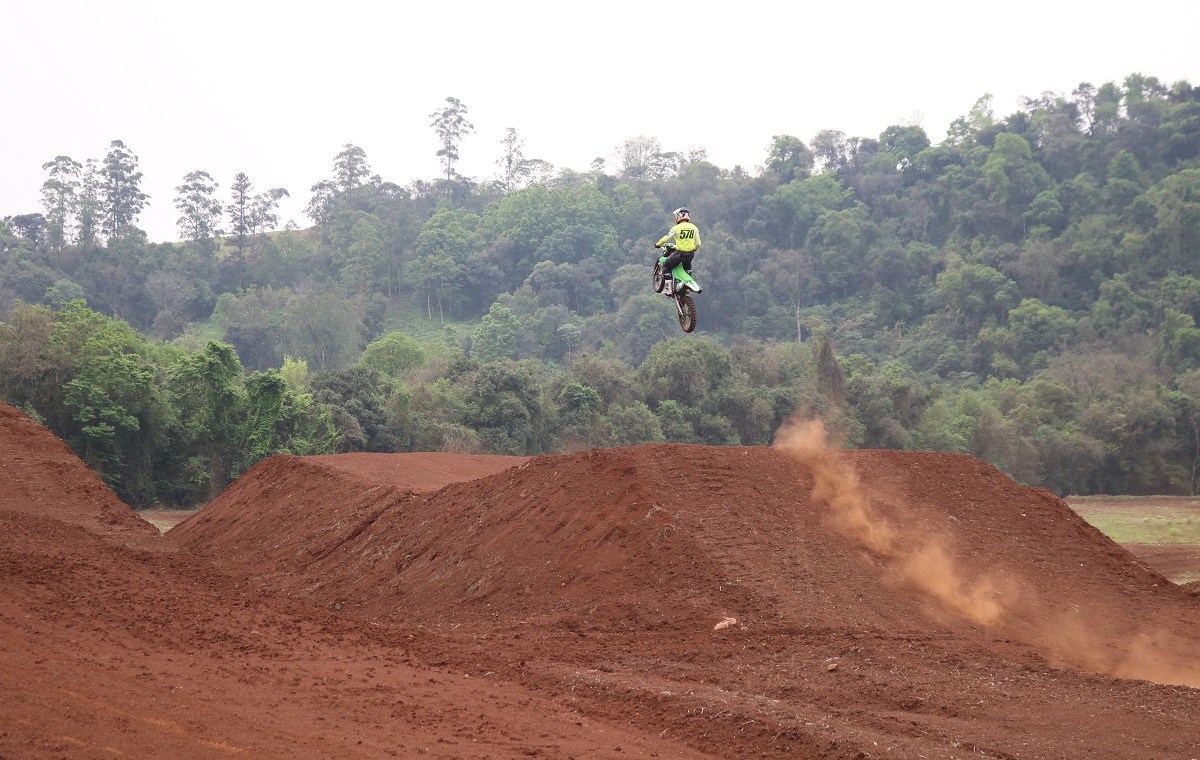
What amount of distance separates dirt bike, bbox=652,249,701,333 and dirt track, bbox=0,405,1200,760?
2.71 meters

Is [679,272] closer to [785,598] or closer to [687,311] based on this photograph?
[687,311]

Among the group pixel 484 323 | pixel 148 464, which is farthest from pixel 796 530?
pixel 484 323

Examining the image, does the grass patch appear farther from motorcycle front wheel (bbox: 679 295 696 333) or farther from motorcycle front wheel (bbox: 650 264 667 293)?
motorcycle front wheel (bbox: 650 264 667 293)

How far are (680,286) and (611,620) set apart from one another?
6.09m

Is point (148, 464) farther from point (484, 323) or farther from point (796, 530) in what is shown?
point (484, 323)

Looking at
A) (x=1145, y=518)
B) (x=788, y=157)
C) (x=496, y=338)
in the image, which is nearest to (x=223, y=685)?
(x=1145, y=518)

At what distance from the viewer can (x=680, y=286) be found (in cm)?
1845

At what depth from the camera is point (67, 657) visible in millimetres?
11242

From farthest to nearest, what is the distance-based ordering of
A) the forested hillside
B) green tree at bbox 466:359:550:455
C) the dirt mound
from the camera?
1. green tree at bbox 466:359:550:455
2. the forested hillside
3. the dirt mound

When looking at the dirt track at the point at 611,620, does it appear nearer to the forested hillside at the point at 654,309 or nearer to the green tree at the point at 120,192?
the forested hillside at the point at 654,309

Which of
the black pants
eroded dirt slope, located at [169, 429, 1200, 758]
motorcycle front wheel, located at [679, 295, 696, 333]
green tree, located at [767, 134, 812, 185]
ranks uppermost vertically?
green tree, located at [767, 134, 812, 185]

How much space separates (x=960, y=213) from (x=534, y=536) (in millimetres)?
88810

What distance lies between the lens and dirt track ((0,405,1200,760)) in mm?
10648

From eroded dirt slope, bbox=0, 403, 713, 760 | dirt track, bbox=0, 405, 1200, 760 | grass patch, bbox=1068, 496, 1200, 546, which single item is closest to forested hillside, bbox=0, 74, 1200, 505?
grass patch, bbox=1068, 496, 1200, 546
